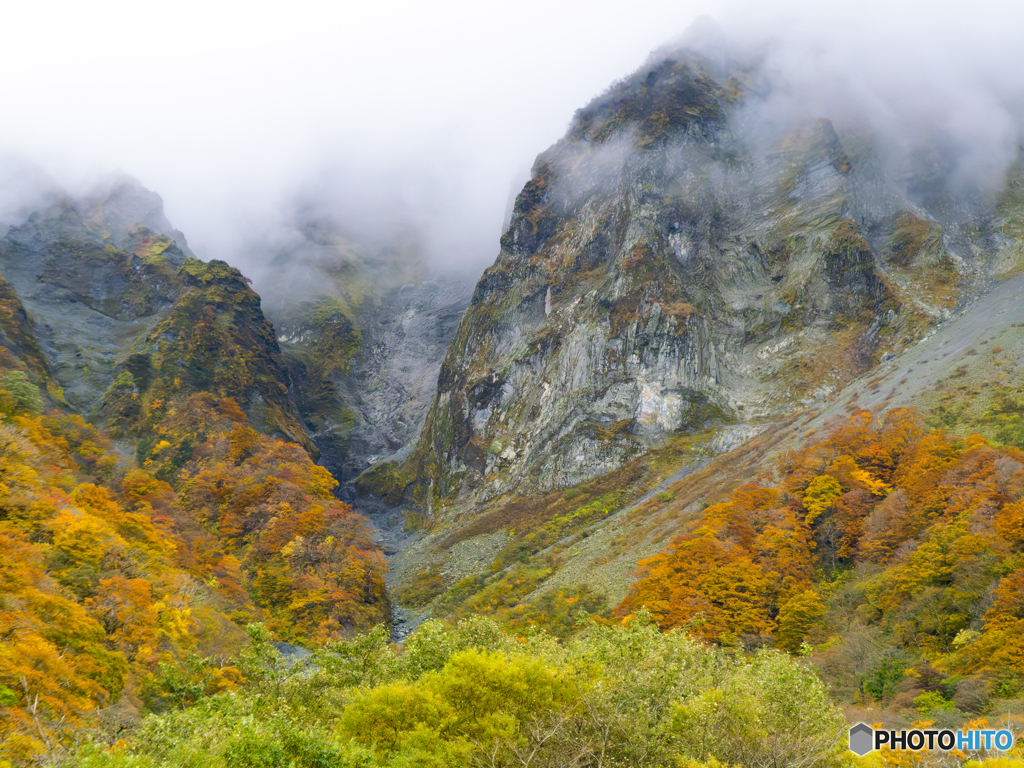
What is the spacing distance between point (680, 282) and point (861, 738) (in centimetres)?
10704

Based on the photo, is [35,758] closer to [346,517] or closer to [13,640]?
[13,640]

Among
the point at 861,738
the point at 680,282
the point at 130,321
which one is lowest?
the point at 861,738

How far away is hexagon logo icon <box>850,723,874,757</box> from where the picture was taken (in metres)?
18.8

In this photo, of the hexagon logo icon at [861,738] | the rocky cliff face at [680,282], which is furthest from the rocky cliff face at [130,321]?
the hexagon logo icon at [861,738]

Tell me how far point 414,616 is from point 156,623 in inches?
1877

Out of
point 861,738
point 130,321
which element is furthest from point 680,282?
point 130,321

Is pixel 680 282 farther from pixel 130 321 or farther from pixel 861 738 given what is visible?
pixel 130 321

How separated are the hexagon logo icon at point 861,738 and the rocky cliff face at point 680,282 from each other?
8010 cm

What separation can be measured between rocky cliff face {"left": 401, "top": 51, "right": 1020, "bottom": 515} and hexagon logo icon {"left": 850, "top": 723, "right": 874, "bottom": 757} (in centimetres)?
8010

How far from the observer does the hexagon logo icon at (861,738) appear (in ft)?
61.7

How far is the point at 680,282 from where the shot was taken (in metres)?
118

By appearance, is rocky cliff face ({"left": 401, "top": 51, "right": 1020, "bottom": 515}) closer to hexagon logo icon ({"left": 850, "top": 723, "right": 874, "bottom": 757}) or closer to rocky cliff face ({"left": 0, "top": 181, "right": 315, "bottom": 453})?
rocky cliff face ({"left": 0, "top": 181, "right": 315, "bottom": 453})

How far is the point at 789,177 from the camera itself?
126062 millimetres

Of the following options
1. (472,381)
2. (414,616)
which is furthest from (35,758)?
(472,381)
